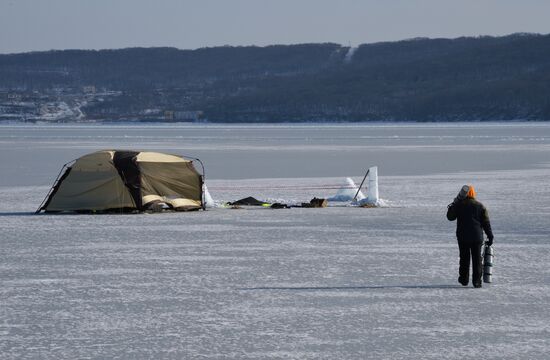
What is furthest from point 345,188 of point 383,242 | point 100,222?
point 383,242

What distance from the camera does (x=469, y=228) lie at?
13023 millimetres

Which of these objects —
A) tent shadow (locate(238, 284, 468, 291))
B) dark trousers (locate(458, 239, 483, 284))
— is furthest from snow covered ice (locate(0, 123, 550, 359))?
dark trousers (locate(458, 239, 483, 284))

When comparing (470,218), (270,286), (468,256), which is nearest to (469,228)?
(470,218)

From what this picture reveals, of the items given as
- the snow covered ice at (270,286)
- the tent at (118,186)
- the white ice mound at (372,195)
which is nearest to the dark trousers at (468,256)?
the snow covered ice at (270,286)

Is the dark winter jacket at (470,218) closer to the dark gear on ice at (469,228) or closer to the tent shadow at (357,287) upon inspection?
the dark gear on ice at (469,228)

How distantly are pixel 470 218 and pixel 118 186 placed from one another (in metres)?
12.2

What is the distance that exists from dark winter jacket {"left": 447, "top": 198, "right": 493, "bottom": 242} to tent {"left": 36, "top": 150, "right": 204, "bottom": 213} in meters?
11.7

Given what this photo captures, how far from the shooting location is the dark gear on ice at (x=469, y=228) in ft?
42.7

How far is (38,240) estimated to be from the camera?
18.3m

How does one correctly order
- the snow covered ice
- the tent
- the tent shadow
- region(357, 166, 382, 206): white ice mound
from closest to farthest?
the snow covered ice, the tent shadow, the tent, region(357, 166, 382, 206): white ice mound

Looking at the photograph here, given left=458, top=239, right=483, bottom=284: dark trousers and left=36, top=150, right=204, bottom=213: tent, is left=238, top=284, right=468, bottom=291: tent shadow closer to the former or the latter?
left=458, top=239, right=483, bottom=284: dark trousers

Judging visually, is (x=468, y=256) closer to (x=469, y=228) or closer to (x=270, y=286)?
(x=469, y=228)

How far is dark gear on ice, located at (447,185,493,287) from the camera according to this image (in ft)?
42.7

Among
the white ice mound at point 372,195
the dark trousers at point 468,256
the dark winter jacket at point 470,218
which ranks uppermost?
the dark winter jacket at point 470,218
